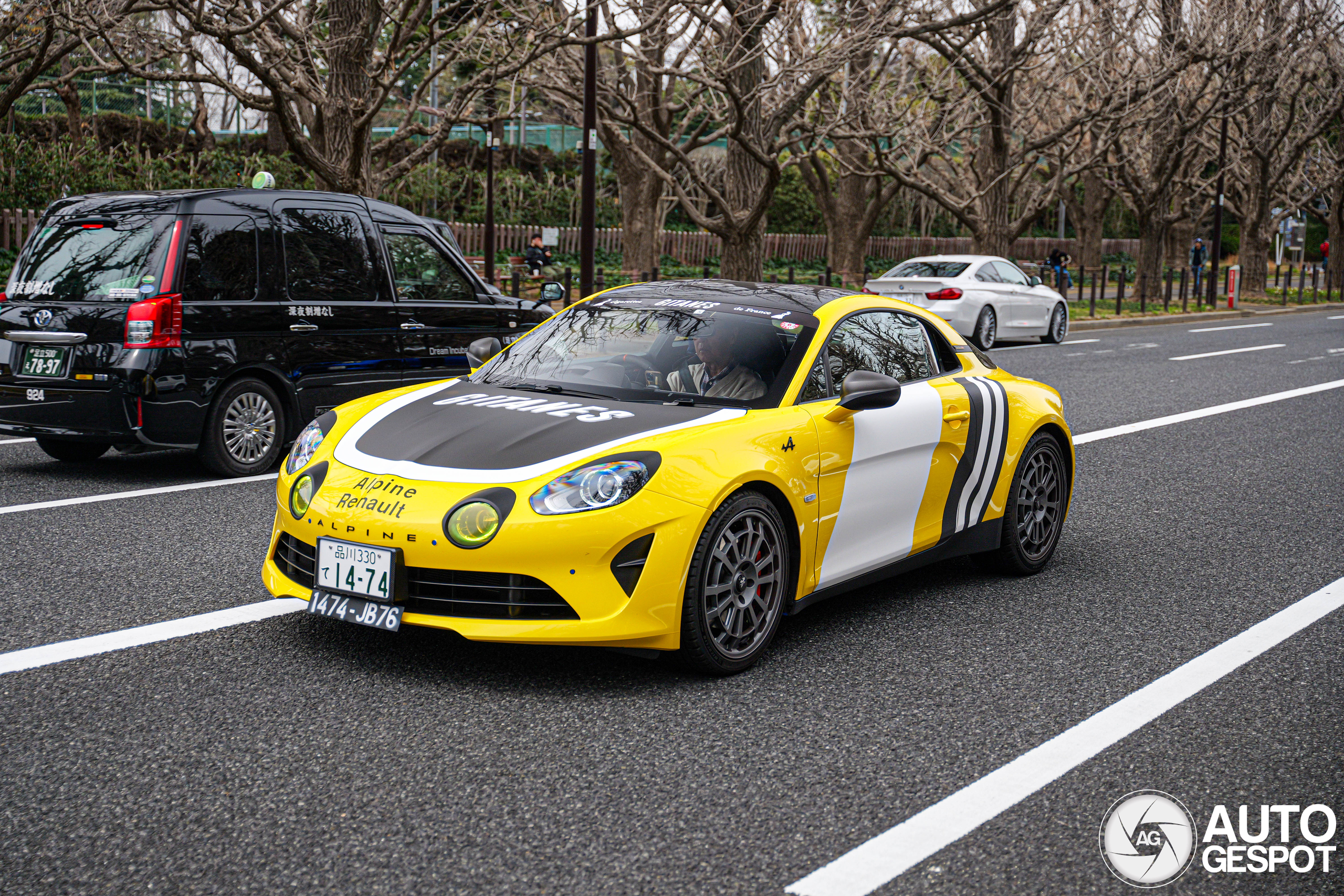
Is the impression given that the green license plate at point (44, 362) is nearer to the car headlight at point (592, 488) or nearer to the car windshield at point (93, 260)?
the car windshield at point (93, 260)

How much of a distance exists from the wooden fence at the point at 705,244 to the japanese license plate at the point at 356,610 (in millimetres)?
23294

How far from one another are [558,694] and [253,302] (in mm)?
4929

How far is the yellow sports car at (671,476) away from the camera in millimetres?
4418

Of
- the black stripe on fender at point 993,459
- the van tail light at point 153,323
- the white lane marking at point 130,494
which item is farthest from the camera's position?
the van tail light at point 153,323

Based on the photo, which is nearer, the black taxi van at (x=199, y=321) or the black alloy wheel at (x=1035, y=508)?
the black alloy wheel at (x=1035, y=508)

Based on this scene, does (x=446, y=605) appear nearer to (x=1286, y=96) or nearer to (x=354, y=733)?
(x=354, y=733)

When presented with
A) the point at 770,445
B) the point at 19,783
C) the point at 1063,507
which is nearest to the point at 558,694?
the point at 770,445

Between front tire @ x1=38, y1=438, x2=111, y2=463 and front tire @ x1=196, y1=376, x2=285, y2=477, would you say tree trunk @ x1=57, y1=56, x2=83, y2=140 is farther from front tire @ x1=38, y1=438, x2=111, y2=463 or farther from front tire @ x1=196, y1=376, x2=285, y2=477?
front tire @ x1=196, y1=376, x2=285, y2=477

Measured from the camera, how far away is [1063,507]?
6.71 m

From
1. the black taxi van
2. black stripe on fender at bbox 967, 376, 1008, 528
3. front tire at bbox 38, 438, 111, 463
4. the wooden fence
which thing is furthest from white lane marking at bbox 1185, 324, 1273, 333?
front tire at bbox 38, 438, 111, 463

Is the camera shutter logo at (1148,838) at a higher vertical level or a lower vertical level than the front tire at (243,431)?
lower

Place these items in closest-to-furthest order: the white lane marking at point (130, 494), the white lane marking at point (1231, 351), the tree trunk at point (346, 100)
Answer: the white lane marking at point (130, 494)
the tree trunk at point (346, 100)
the white lane marking at point (1231, 351)

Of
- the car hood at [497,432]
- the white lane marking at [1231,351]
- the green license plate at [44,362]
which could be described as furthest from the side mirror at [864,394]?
the white lane marking at [1231,351]

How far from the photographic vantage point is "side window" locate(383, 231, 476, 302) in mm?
9438
